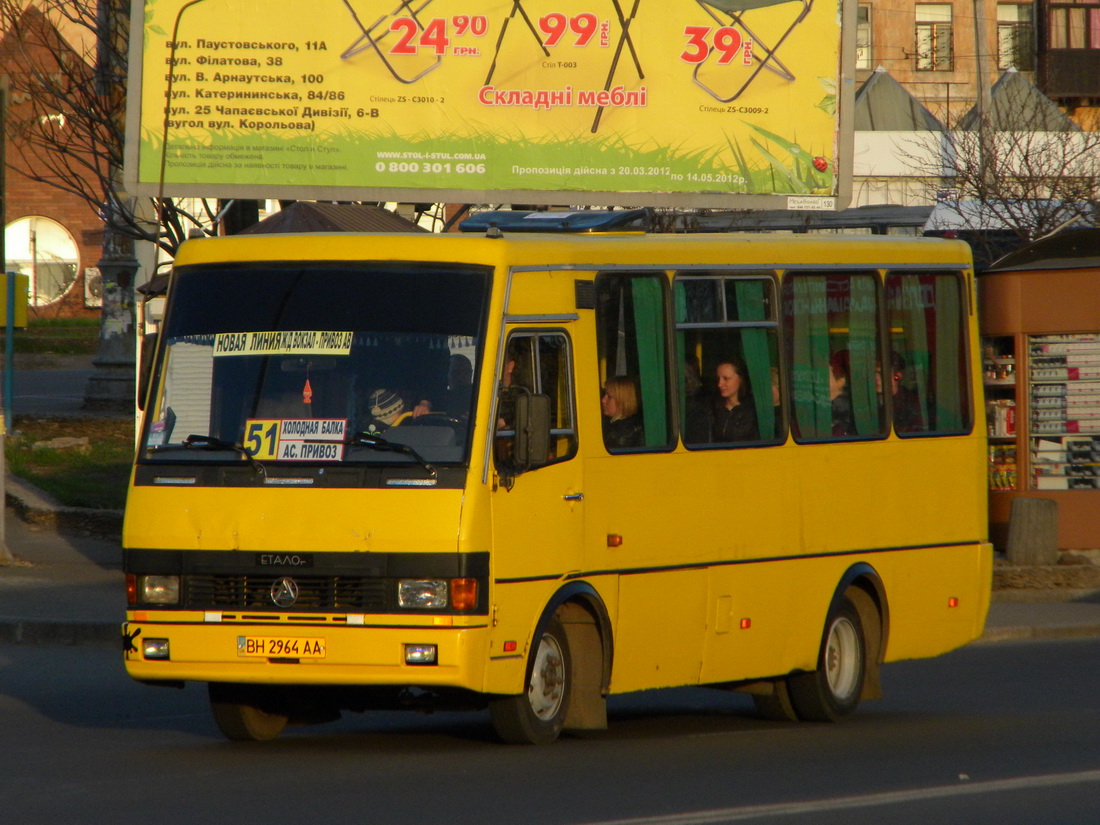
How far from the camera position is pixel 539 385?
30.7 feet

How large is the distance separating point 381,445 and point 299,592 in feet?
2.44

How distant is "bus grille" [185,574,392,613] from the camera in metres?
8.76

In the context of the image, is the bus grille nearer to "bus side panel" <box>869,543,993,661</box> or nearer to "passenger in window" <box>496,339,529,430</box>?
"passenger in window" <box>496,339,529,430</box>

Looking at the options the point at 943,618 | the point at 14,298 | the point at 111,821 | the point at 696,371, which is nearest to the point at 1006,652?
the point at 943,618

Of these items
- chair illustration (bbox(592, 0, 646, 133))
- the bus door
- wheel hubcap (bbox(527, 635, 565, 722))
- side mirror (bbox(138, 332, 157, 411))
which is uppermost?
chair illustration (bbox(592, 0, 646, 133))

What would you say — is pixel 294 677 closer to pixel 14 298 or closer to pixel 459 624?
pixel 459 624

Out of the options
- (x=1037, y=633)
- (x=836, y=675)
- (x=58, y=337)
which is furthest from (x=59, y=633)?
(x=58, y=337)

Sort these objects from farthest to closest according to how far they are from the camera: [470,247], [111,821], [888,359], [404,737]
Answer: [888,359] → [404,737] → [470,247] → [111,821]

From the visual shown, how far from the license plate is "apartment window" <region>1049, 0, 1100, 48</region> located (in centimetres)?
4874

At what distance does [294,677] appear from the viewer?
8.74 m

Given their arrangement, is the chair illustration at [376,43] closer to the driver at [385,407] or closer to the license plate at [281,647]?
the driver at [385,407]

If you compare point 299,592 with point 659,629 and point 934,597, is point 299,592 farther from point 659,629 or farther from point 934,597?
point 934,597

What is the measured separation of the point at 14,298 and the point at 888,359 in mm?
12748

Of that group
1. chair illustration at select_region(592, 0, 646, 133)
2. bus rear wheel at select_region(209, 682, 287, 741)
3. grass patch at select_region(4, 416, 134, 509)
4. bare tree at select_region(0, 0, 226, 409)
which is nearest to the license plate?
bus rear wheel at select_region(209, 682, 287, 741)
